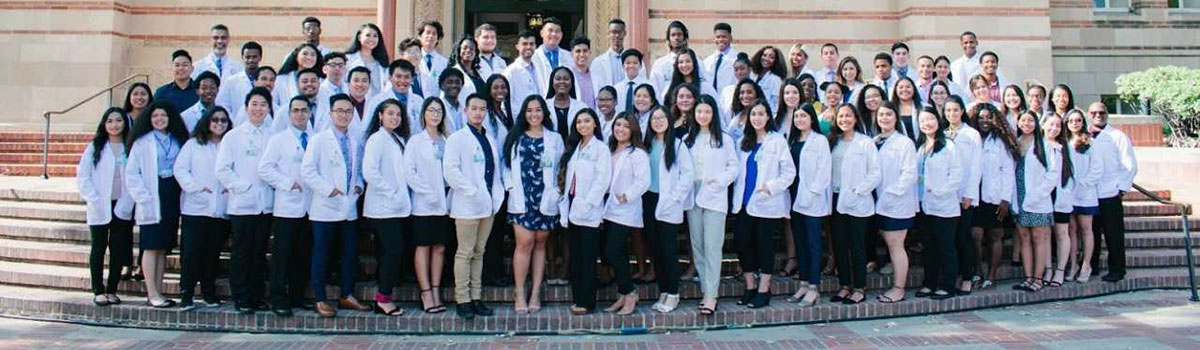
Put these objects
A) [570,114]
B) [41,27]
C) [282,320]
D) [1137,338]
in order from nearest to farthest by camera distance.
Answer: [1137,338] < [282,320] < [570,114] < [41,27]

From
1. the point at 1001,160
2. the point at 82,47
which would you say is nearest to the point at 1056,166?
the point at 1001,160

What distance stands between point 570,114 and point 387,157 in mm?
1669

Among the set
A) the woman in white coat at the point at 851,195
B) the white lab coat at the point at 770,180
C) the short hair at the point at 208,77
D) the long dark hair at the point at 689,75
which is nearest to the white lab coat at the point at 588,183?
the white lab coat at the point at 770,180

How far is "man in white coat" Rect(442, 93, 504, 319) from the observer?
589 cm

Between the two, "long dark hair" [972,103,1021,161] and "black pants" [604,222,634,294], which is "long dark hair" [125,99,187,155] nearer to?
"black pants" [604,222,634,294]

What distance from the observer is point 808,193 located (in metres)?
6.36

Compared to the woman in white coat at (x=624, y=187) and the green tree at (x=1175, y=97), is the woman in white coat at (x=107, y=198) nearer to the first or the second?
the woman in white coat at (x=624, y=187)

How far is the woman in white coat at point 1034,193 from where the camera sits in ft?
23.1

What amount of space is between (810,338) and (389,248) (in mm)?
3452

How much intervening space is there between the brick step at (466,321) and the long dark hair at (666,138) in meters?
1.31

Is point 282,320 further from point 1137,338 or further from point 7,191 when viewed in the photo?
point 1137,338

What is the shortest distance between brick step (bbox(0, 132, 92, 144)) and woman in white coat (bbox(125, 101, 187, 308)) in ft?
24.4

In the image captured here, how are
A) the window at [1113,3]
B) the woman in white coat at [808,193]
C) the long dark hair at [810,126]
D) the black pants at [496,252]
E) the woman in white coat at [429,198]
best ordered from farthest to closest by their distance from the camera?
the window at [1113,3] → the black pants at [496,252] → the long dark hair at [810,126] → the woman in white coat at [808,193] → the woman in white coat at [429,198]

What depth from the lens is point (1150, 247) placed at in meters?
8.34
